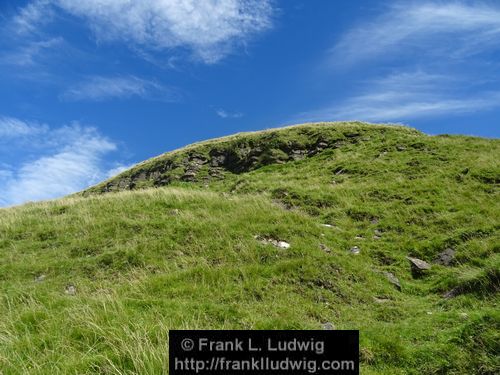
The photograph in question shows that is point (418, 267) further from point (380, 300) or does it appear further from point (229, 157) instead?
point (229, 157)

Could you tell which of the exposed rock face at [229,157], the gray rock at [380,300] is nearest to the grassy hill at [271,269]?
the gray rock at [380,300]

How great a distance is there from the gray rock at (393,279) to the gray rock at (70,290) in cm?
976

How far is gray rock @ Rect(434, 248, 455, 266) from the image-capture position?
14048 mm

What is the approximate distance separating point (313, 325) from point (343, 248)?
6682mm

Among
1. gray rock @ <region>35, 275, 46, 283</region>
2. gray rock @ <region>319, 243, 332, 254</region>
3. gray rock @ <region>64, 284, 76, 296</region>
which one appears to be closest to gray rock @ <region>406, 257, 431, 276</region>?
gray rock @ <region>319, 243, 332, 254</region>

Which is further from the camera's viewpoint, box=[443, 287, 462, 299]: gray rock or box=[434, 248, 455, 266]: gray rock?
box=[434, 248, 455, 266]: gray rock

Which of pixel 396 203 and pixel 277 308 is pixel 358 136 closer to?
pixel 396 203

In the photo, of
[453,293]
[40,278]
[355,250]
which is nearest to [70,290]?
[40,278]

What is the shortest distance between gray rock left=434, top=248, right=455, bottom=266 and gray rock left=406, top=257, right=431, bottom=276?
488mm

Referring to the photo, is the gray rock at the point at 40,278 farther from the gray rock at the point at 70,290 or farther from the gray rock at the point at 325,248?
the gray rock at the point at 325,248

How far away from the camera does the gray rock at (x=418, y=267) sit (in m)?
13.8

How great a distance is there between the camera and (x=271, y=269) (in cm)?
1207

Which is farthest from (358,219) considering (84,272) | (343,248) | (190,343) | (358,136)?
(358,136)

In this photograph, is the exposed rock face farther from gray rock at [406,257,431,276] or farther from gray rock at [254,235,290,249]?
gray rock at [406,257,431,276]
